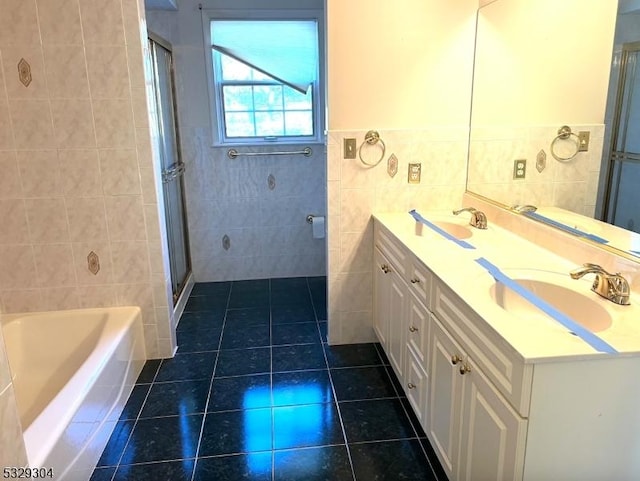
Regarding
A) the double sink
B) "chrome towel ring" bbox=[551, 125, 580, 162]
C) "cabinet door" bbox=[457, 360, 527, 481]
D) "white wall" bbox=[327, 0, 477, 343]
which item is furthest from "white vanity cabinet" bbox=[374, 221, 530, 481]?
"chrome towel ring" bbox=[551, 125, 580, 162]

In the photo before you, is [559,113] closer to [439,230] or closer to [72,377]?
[439,230]

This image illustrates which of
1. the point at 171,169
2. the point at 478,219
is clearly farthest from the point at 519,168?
the point at 171,169

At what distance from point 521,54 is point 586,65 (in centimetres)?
52

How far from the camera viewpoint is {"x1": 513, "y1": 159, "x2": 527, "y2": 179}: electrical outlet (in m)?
2.39

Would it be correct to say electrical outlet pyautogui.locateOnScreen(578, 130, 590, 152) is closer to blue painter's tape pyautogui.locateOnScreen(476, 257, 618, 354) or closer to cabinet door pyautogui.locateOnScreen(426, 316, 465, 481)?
blue painter's tape pyautogui.locateOnScreen(476, 257, 618, 354)

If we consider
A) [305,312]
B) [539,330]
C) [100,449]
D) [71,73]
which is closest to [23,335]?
[100,449]

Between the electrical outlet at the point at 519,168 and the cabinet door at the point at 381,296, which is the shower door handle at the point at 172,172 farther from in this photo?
the electrical outlet at the point at 519,168

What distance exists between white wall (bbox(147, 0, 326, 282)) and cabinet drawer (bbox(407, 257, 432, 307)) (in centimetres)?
176

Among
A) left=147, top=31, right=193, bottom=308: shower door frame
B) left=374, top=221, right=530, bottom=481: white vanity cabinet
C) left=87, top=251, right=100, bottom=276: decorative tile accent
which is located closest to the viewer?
left=374, top=221, right=530, bottom=481: white vanity cabinet

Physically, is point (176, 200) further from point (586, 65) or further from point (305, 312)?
point (586, 65)

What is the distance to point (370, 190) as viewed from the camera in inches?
111

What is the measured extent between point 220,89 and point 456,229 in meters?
2.29

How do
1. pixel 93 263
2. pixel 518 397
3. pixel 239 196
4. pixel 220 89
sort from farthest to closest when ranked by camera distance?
pixel 239 196 → pixel 220 89 → pixel 93 263 → pixel 518 397

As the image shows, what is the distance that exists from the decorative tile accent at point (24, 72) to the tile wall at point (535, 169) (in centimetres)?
237
